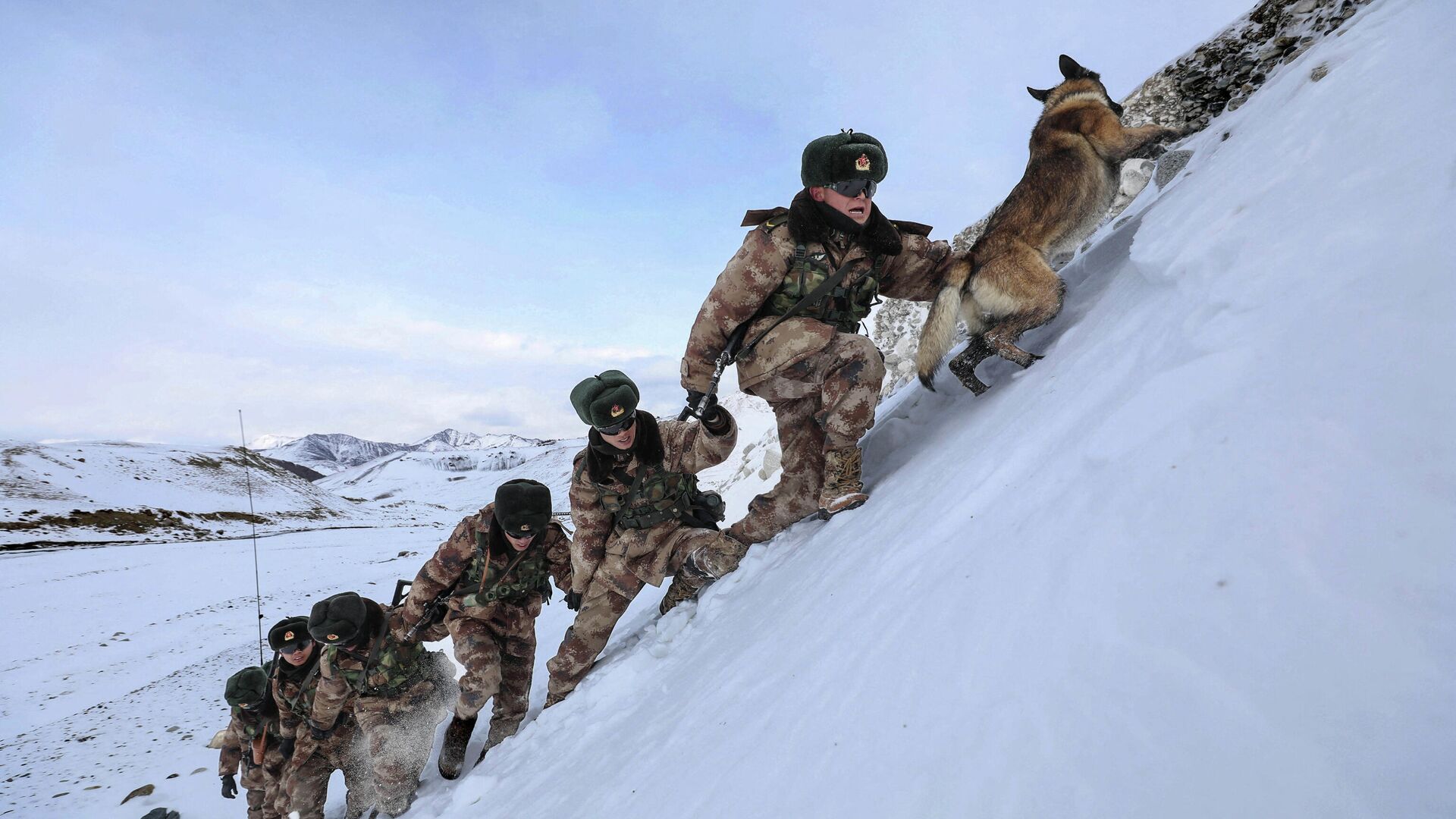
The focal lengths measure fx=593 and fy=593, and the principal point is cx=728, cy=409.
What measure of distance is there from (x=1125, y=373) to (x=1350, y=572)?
47.0 inches

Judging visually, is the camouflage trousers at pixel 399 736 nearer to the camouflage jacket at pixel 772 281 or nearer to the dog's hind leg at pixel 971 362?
the camouflage jacket at pixel 772 281

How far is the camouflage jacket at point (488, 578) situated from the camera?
459 centimetres

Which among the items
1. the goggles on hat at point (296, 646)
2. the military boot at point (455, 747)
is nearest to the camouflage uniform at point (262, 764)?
the goggles on hat at point (296, 646)

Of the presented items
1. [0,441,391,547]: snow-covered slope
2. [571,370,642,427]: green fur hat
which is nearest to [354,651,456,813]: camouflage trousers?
[571,370,642,427]: green fur hat

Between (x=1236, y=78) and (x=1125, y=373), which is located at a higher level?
(x=1236, y=78)

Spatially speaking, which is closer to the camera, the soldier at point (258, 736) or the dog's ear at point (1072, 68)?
the dog's ear at point (1072, 68)

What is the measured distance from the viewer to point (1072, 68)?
3.98 metres

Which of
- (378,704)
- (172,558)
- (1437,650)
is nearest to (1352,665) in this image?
(1437,650)

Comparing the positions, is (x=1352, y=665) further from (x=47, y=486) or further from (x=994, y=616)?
(x=47, y=486)

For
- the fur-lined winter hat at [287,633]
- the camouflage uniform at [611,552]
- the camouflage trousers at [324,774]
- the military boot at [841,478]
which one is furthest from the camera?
the fur-lined winter hat at [287,633]

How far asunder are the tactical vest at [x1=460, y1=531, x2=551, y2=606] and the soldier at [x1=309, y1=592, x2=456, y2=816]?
2.56 feet

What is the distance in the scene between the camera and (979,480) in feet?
A: 7.47

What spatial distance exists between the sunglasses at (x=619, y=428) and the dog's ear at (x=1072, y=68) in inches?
147

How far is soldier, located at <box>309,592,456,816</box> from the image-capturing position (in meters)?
4.51
